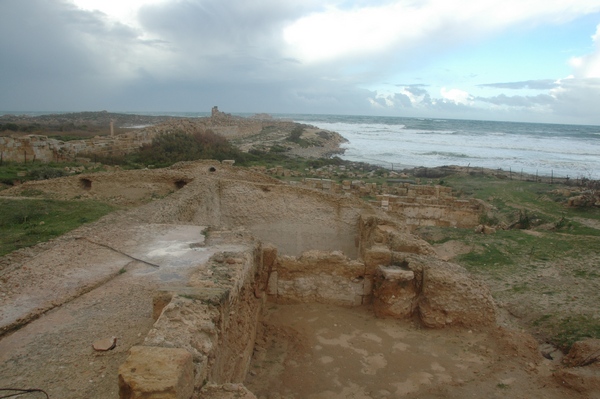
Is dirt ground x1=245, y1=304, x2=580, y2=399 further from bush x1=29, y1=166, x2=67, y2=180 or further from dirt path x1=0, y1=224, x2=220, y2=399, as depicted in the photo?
bush x1=29, y1=166, x2=67, y2=180

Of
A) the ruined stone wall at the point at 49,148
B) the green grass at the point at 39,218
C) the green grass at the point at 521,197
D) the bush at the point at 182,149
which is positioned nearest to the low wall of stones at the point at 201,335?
the green grass at the point at 39,218

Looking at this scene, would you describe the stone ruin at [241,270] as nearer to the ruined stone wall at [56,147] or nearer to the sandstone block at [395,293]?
the sandstone block at [395,293]

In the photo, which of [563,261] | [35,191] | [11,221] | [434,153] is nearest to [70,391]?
[11,221]

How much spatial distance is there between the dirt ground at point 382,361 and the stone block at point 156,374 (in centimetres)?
259

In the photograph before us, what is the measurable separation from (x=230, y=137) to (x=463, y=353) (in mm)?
48256

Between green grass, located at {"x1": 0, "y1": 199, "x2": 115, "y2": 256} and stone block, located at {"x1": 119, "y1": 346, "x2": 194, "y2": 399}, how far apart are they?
4.60 metres

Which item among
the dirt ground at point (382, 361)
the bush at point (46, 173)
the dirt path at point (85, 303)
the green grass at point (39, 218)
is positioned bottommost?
the dirt ground at point (382, 361)

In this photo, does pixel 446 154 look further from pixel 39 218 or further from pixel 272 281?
pixel 39 218

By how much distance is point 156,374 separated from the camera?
125 inches

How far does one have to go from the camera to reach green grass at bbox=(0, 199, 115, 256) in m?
7.30

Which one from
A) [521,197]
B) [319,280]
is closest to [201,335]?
[319,280]

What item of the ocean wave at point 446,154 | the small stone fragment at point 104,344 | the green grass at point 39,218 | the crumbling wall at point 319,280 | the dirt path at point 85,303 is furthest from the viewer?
the ocean wave at point 446,154

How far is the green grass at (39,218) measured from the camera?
7.30 meters

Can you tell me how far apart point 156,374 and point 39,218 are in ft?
23.6
